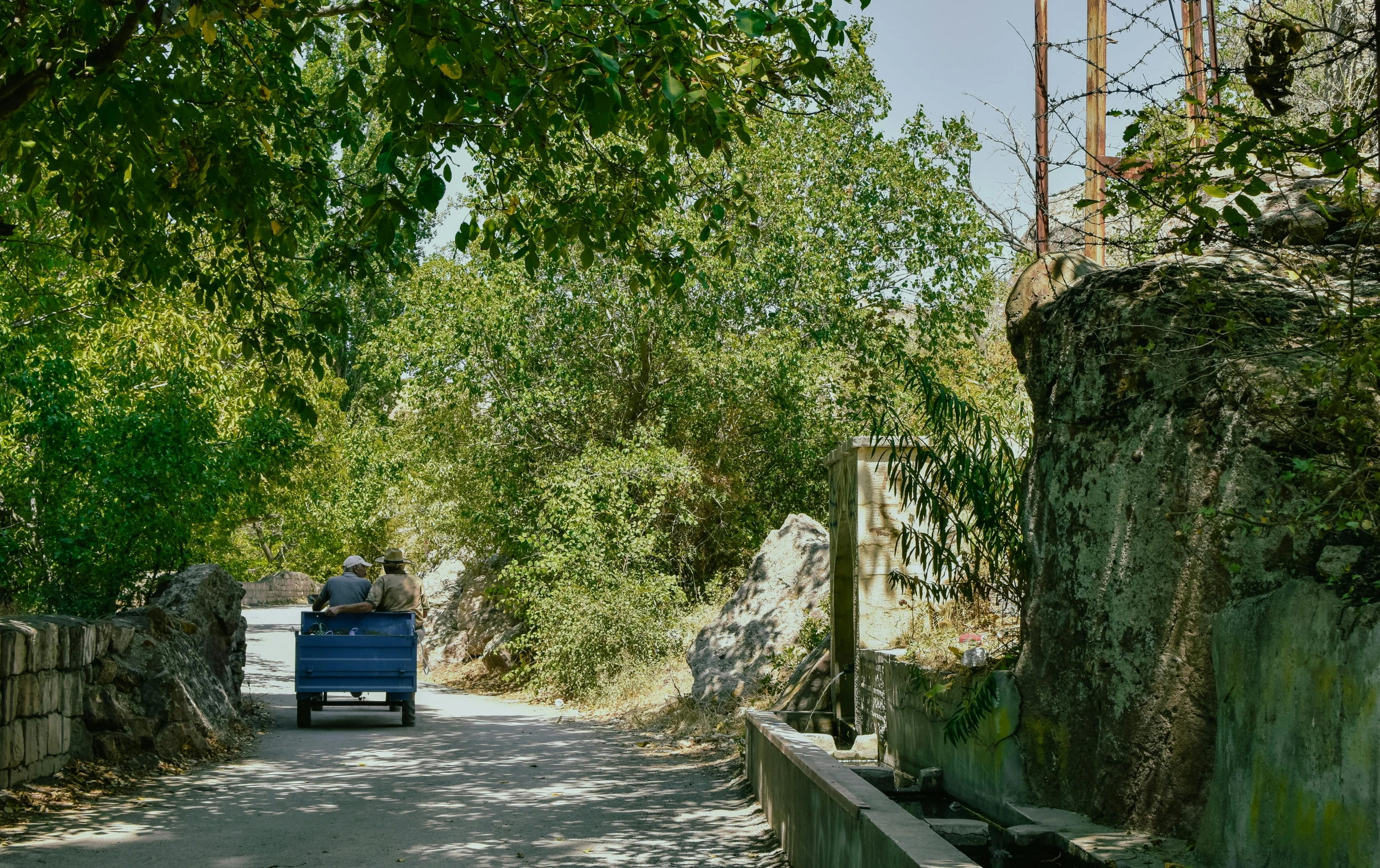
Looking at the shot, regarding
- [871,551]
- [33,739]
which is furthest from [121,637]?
[871,551]

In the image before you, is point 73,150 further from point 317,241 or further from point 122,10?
point 317,241

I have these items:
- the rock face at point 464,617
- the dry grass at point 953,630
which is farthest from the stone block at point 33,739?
the rock face at point 464,617

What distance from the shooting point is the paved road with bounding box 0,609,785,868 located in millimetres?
7750

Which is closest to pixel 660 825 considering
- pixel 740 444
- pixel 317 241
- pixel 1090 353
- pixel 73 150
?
pixel 1090 353

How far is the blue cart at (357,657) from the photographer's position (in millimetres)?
14922

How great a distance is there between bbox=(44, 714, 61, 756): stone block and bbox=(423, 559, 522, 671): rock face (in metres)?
14.3

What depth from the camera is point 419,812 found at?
9.34 metres

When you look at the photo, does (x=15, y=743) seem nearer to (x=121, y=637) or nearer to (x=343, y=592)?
(x=121, y=637)

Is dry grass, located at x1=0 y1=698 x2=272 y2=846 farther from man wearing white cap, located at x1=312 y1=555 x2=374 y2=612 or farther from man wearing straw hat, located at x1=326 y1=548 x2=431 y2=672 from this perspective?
man wearing straw hat, located at x1=326 y1=548 x2=431 y2=672

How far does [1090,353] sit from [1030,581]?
4.52 feet

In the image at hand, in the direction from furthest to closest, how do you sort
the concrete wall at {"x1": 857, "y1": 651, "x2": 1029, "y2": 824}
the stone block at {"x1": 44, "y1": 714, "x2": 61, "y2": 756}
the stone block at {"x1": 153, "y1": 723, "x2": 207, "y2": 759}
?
the stone block at {"x1": 153, "y1": 723, "x2": 207, "y2": 759} < the stone block at {"x1": 44, "y1": 714, "x2": 61, "y2": 756} < the concrete wall at {"x1": 857, "y1": 651, "x2": 1029, "y2": 824}

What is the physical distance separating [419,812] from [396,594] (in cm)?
694

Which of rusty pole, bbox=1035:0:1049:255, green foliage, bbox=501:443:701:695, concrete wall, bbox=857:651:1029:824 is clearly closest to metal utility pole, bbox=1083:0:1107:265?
rusty pole, bbox=1035:0:1049:255

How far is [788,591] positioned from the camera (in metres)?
15.5
